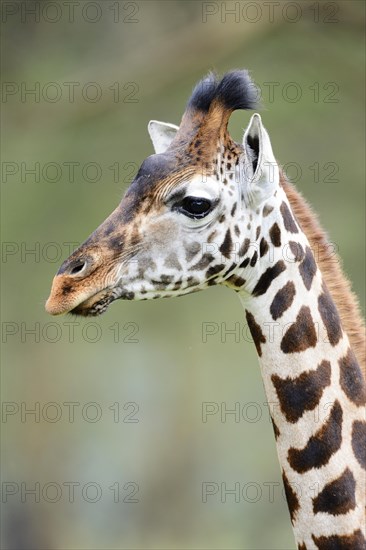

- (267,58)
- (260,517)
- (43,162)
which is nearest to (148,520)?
(260,517)

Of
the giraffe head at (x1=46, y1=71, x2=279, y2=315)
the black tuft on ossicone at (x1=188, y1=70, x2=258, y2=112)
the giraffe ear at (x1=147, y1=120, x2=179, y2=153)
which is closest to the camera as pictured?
the giraffe head at (x1=46, y1=71, x2=279, y2=315)

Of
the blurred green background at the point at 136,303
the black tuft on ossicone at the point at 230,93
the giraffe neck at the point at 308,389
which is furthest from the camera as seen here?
the blurred green background at the point at 136,303

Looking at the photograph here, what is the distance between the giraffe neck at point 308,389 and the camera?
214 inches

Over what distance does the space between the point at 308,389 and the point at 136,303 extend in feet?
42.5

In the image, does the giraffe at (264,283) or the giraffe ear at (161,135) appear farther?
the giraffe ear at (161,135)

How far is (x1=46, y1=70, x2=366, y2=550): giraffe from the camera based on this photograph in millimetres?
5453

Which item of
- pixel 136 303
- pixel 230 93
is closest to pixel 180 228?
pixel 230 93

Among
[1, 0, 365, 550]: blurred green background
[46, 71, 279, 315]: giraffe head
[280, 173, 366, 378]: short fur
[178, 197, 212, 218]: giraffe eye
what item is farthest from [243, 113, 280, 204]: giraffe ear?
[1, 0, 365, 550]: blurred green background

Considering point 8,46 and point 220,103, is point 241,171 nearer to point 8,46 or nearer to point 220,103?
point 220,103

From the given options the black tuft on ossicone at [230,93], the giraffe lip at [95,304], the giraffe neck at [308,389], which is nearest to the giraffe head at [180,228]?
the giraffe lip at [95,304]

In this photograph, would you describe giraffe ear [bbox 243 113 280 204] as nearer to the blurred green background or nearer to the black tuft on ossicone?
the black tuft on ossicone

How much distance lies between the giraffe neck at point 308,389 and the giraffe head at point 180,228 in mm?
152

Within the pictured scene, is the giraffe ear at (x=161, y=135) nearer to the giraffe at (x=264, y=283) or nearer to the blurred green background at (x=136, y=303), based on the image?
the giraffe at (x=264, y=283)

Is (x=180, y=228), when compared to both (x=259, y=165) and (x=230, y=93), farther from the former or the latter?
(x=230, y=93)
